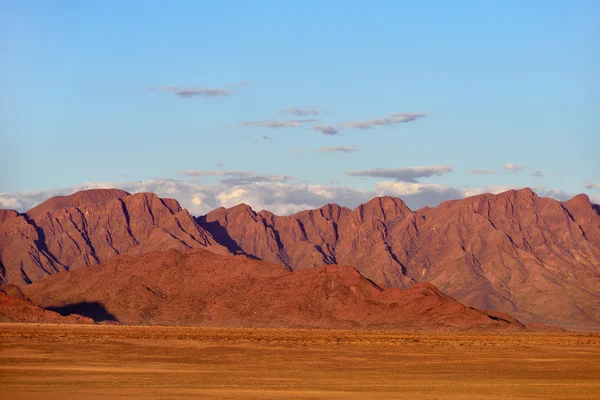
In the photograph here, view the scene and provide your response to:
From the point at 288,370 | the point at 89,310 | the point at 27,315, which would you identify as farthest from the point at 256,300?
the point at 288,370

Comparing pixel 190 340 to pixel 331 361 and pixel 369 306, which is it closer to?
pixel 331 361

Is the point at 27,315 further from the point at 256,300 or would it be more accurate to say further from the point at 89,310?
the point at 256,300

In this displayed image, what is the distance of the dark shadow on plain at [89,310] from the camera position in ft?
578

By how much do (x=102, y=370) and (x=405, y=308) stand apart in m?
117

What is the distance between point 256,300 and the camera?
180 meters

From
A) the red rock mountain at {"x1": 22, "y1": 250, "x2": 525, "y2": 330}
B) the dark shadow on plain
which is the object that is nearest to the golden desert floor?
the red rock mountain at {"x1": 22, "y1": 250, "x2": 525, "y2": 330}

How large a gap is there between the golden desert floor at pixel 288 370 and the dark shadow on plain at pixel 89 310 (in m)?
87.0

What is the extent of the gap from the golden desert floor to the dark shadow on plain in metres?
87.0

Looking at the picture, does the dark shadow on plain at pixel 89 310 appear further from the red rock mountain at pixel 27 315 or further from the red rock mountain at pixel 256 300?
the red rock mountain at pixel 27 315

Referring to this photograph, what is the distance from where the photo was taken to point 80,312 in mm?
181625

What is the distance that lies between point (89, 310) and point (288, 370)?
434 feet

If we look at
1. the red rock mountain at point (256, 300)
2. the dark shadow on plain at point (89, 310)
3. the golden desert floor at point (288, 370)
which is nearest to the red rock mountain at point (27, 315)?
the dark shadow on plain at point (89, 310)

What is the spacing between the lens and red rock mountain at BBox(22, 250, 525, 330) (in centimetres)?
16500

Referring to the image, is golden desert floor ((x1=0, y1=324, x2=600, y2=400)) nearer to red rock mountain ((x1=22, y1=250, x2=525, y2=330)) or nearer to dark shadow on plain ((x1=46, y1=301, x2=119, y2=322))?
red rock mountain ((x1=22, y1=250, x2=525, y2=330))
